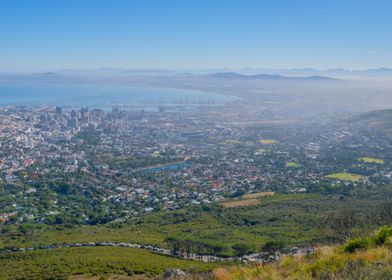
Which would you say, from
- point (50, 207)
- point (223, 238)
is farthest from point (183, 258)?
point (50, 207)

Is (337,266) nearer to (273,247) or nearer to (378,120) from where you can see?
(273,247)

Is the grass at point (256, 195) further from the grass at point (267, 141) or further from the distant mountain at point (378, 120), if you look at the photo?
the distant mountain at point (378, 120)

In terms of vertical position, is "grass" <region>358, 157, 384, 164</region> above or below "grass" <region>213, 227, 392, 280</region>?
below

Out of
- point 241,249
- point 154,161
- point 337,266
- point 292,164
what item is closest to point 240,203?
point 241,249

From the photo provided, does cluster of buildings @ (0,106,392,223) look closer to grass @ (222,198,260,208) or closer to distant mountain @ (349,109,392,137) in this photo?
grass @ (222,198,260,208)

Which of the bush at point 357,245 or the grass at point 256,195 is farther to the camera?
the grass at point 256,195

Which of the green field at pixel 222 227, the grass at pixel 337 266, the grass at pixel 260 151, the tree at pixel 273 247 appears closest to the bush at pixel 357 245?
the grass at pixel 337 266

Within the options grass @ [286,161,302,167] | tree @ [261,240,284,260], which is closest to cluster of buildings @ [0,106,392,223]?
grass @ [286,161,302,167]

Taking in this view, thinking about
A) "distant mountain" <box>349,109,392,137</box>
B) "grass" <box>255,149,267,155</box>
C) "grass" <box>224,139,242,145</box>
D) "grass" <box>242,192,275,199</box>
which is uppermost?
"distant mountain" <box>349,109,392,137</box>
